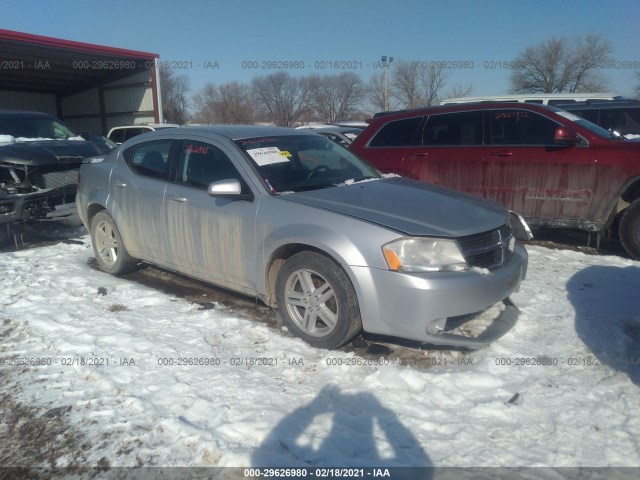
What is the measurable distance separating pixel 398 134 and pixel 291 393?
484 cm

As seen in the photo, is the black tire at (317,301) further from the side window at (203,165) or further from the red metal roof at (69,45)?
the red metal roof at (69,45)

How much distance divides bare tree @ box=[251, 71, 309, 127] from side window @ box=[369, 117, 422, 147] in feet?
138

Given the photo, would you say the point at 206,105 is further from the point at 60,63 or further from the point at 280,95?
the point at 60,63

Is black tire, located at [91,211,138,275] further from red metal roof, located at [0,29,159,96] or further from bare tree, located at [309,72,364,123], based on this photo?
bare tree, located at [309,72,364,123]

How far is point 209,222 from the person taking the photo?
4312mm

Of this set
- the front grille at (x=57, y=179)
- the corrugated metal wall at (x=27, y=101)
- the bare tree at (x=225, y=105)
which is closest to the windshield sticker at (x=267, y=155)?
the front grille at (x=57, y=179)

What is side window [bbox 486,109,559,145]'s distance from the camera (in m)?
6.25

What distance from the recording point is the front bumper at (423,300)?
3248 millimetres

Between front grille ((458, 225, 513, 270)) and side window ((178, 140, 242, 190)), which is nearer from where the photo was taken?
front grille ((458, 225, 513, 270))

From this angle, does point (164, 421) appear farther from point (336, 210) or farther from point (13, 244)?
point (13, 244)

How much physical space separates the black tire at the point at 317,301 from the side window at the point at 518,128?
3.93 m

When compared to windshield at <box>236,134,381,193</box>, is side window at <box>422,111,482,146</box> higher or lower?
higher

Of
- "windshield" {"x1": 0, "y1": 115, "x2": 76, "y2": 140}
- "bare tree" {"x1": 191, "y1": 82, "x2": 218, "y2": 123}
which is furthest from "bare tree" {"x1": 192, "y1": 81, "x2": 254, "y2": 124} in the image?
"windshield" {"x1": 0, "y1": 115, "x2": 76, "y2": 140}

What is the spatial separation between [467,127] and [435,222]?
3.65 metres
